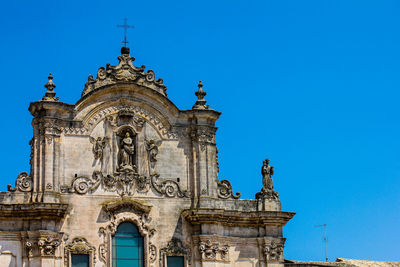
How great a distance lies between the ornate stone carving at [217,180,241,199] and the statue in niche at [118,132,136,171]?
10.8 feet

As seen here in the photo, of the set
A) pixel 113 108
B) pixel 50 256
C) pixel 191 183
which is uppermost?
pixel 113 108

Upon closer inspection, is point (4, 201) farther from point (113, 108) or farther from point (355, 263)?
point (355, 263)

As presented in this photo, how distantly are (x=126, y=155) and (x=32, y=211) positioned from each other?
4042mm

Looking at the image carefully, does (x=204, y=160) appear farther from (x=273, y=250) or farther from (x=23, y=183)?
(x=23, y=183)

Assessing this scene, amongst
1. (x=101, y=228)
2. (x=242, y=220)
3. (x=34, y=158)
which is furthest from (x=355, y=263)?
(x=34, y=158)

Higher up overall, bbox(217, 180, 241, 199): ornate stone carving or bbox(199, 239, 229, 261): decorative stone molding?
bbox(217, 180, 241, 199): ornate stone carving

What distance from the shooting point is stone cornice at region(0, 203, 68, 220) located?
32406 mm

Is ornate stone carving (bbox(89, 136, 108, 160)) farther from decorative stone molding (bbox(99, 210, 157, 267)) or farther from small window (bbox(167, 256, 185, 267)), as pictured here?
small window (bbox(167, 256, 185, 267))

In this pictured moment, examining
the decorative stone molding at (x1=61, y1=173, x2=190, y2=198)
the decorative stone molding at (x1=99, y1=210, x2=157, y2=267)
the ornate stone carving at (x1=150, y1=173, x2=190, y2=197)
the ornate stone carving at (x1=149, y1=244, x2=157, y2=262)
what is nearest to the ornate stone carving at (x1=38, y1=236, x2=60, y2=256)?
the decorative stone molding at (x1=99, y1=210, x2=157, y2=267)

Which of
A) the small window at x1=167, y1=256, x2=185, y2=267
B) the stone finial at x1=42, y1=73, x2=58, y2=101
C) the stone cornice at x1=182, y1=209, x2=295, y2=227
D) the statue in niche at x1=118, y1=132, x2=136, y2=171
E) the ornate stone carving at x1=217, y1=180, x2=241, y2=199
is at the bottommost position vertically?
the small window at x1=167, y1=256, x2=185, y2=267

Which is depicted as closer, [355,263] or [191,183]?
[191,183]

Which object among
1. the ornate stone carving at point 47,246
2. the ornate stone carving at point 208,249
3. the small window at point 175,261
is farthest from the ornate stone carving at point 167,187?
the ornate stone carving at point 47,246

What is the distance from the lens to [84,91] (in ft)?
114

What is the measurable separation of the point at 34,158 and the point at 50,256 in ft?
11.9
